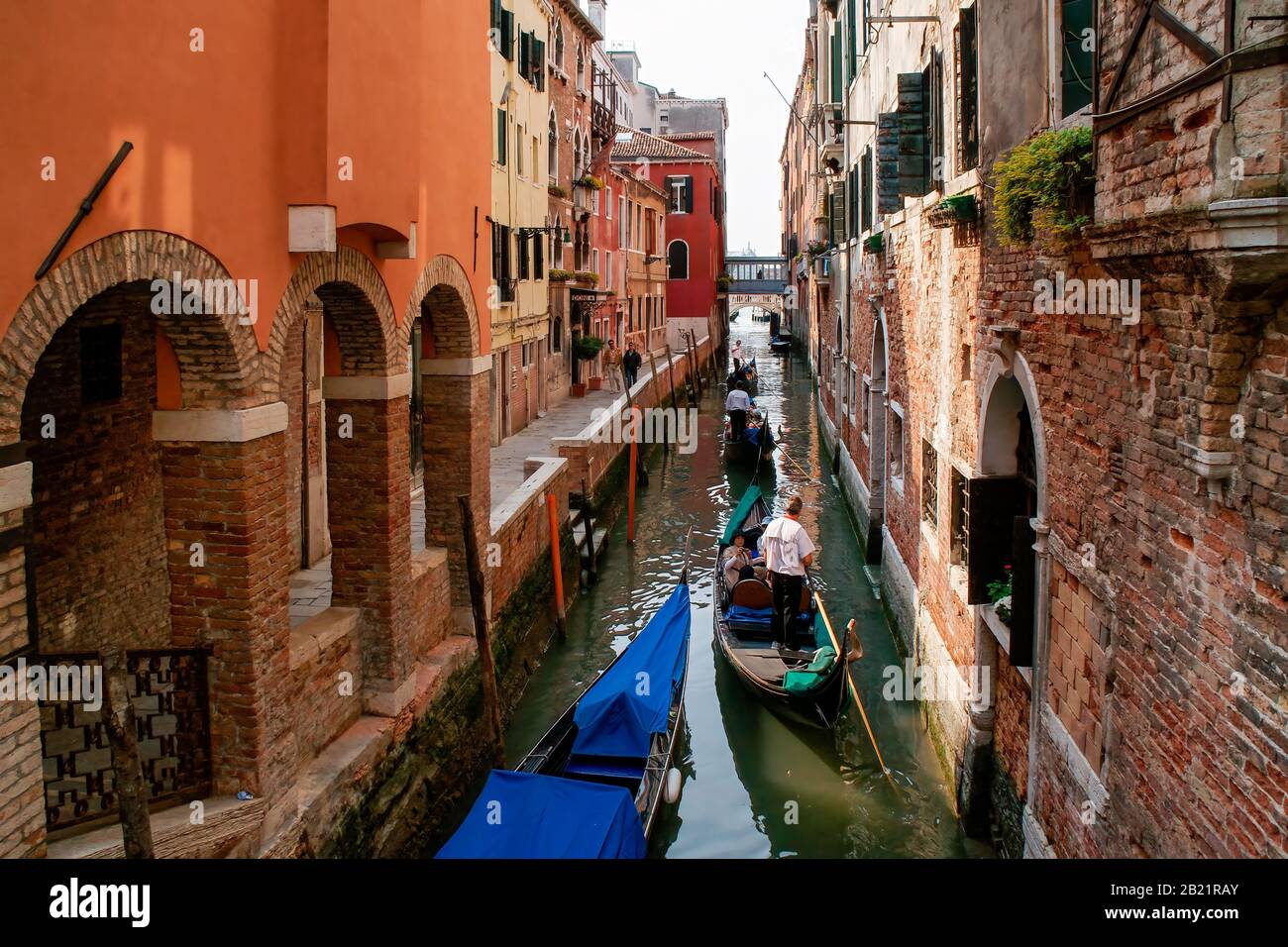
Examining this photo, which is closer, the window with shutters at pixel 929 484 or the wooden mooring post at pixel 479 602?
the wooden mooring post at pixel 479 602

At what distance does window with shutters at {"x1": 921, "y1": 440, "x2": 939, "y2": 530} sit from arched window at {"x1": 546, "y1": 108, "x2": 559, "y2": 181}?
1331cm

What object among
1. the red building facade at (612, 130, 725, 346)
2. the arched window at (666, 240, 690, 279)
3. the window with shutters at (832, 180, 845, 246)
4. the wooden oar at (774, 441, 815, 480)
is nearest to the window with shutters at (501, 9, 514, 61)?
the window with shutters at (832, 180, 845, 246)

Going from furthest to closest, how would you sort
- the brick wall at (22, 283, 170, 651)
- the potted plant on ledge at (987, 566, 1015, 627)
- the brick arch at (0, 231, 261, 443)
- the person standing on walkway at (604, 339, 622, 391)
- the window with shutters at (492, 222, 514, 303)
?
1. the person standing on walkway at (604, 339, 622, 391)
2. the window with shutters at (492, 222, 514, 303)
3. the potted plant on ledge at (987, 566, 1015, 627)
4. the brick wall at (22, 283, 170, 651)
5. the brick arch at (0, 231, 261, 443)

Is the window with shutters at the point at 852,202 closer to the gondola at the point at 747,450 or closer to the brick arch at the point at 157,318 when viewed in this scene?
the gondola at the point at 747,450

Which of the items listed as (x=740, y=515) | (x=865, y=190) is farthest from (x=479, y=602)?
(x=865, y=190)

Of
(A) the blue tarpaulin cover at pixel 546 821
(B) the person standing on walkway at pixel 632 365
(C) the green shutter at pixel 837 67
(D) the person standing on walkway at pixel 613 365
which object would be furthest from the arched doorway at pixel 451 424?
(B) the person standing on walkway at pixel 632 365

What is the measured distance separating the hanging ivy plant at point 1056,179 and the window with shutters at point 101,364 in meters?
4.73

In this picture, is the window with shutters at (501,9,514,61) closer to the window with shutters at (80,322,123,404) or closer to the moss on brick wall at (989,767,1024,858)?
the window with shutters at (80,322,123,404)

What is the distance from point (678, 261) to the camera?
39.4 m

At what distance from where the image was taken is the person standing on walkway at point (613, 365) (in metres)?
26.3

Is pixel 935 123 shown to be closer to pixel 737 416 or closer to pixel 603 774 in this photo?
pixel 603 774

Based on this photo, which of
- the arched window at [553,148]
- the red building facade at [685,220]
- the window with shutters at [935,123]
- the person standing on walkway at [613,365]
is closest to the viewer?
the window with shutters at [935,123]

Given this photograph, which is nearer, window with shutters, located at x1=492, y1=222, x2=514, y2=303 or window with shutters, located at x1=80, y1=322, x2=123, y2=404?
window with shutters, located at x1=80, y1=322, x2=123, y2=404

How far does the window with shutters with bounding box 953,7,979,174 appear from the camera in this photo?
23.2 feet
